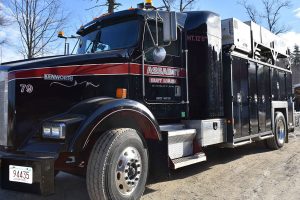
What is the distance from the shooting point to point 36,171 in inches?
164

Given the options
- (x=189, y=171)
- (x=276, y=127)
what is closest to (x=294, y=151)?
(x=276, y=127)

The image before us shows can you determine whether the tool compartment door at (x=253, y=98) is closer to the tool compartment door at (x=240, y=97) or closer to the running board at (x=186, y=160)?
the tool compartment door at (x=240, y=97)

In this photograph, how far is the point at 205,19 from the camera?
7117 millimetres

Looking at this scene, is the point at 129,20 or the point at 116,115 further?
the point at 129,20

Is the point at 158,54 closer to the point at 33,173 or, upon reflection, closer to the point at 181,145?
the point at 181,145

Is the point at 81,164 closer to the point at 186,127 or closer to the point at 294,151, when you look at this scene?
the point at 186,127

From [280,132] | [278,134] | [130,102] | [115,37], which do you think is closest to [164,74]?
[115,37]

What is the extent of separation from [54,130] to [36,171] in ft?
1.72

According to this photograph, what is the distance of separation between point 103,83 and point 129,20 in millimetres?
1259

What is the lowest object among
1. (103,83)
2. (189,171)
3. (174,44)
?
(189,171)

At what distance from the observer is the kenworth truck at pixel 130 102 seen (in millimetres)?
4547

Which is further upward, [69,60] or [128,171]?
[69,60]

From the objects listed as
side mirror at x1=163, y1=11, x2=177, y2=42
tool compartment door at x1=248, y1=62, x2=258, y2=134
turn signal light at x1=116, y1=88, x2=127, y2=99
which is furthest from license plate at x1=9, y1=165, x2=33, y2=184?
tool compartment door at x1=248, y1=62, x2=258, y2=134

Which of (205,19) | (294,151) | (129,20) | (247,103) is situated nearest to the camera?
(129,20)
